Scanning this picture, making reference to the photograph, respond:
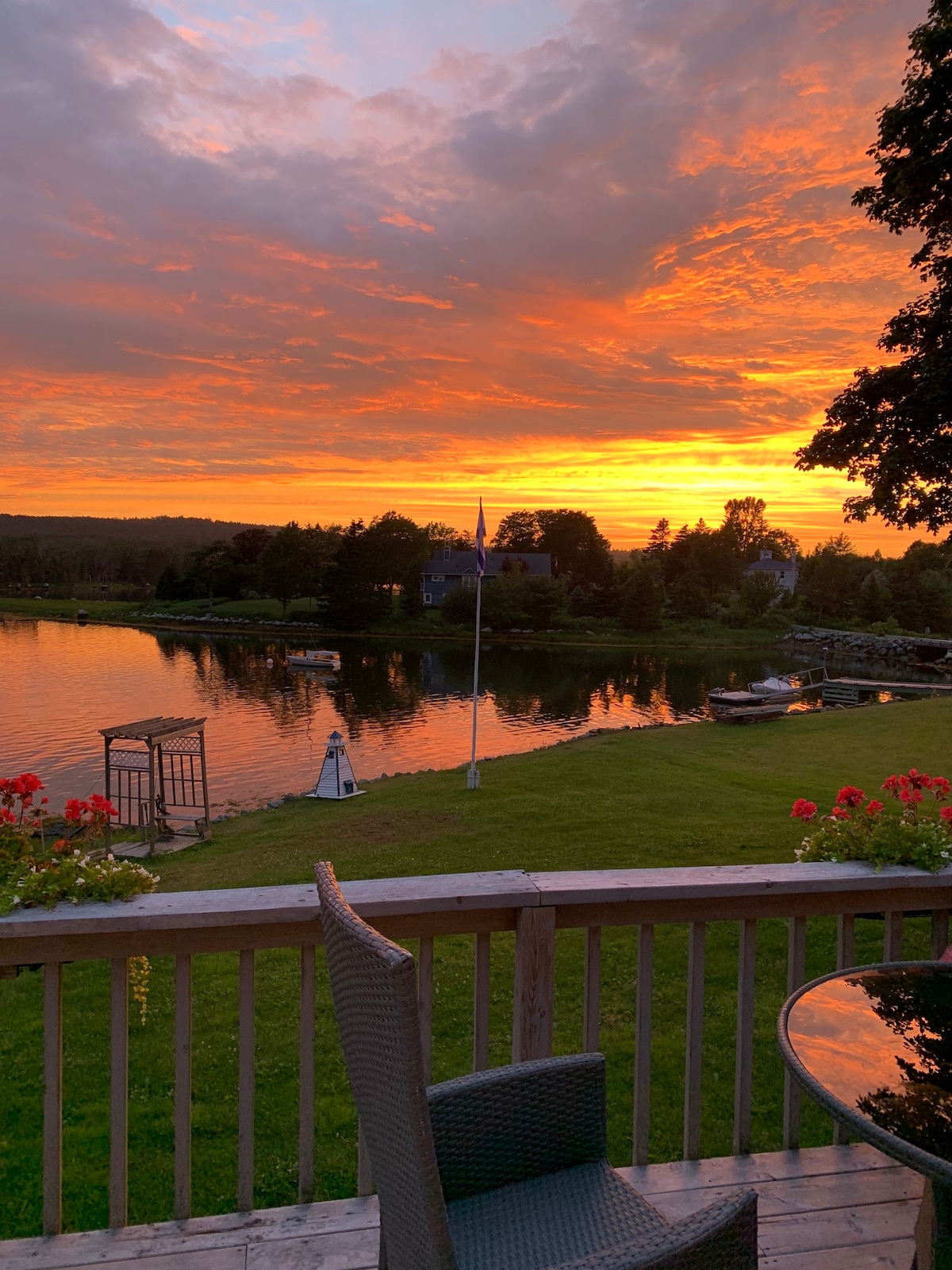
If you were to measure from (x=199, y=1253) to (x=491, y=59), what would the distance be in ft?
33.0

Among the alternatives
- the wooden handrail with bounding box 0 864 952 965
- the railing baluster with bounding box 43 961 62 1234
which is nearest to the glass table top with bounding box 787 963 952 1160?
the wooden handrail with bounding box 0 864 952 965

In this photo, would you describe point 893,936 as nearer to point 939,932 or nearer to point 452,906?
point 939,932

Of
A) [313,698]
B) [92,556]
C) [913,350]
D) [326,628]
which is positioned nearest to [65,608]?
[92,556]

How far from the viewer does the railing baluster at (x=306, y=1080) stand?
6.48 ft

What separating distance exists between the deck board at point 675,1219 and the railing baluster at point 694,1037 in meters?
0.10

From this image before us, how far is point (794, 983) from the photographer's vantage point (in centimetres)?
227

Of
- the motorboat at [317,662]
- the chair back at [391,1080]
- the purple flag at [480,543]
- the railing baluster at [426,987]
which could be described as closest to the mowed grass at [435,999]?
the railing baluster at [426,987]

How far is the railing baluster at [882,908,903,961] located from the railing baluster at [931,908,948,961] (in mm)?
95

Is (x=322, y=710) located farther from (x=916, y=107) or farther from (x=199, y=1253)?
(x=199, y=1253)

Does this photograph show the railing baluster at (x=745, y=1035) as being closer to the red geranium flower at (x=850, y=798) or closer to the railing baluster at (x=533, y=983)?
the railing baluster at (x=533, y=983)

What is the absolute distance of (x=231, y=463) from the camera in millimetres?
35219

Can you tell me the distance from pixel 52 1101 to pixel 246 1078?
43cm

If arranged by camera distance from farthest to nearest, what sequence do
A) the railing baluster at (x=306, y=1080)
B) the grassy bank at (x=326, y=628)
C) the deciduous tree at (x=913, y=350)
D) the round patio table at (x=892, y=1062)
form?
the grassy bank at (x=326, y=628), the deciduous tree at (x=913, y=350), the railing baluster at (x=306, y=1080), the round patio table at (x=892, y=1062)

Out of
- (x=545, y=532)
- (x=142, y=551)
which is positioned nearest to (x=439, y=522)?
(x=545, y=532)
